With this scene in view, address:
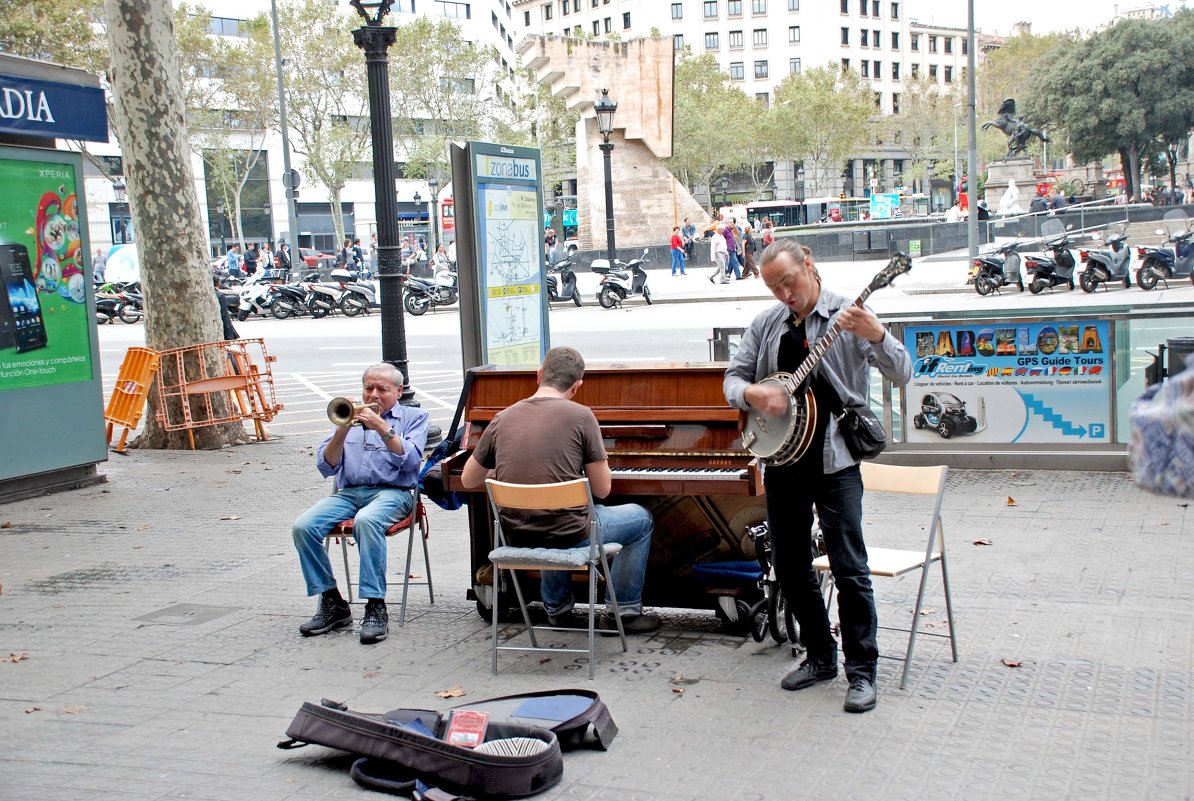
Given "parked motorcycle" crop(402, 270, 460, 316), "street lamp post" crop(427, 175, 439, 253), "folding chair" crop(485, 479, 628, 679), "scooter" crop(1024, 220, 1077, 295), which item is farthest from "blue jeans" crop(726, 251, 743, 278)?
"folding chair" crop(485, 479, 628, 679)

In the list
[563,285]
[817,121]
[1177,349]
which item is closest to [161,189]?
[1177,349]

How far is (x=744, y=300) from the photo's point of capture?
30.8 m

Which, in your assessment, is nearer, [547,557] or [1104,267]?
[547,557]

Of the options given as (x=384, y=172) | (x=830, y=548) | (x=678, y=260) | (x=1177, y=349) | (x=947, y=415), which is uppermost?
(x=384, y=172)

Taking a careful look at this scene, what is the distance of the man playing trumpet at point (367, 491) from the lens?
20.7 ft

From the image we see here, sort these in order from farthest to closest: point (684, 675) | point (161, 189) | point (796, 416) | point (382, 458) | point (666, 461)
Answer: point (161, 189) → point (382, 458) → point (666, 461) → point (684, 675) → point (796, 416)

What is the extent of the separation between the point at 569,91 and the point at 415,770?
35692mm

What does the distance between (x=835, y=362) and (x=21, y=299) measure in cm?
828

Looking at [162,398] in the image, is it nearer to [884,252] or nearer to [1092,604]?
[1092,604]

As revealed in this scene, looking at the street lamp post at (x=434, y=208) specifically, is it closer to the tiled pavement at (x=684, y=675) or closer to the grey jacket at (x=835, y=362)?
the tiled pavement at (x=684, y=675)

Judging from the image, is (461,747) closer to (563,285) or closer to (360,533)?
(360,533)

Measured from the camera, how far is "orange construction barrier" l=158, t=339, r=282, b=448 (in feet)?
44.3

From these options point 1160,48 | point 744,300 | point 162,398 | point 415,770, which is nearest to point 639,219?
point 744,300

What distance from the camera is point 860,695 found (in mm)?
4965
